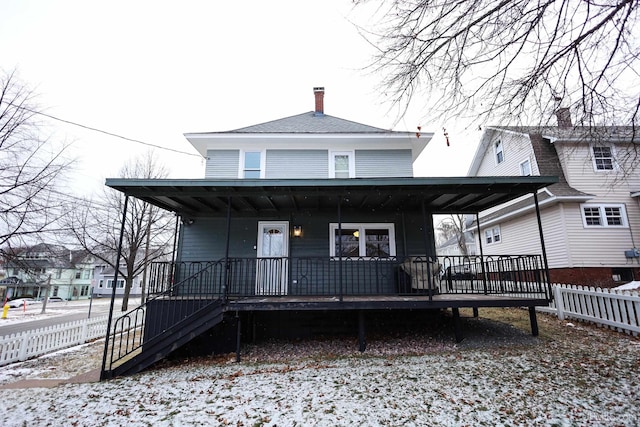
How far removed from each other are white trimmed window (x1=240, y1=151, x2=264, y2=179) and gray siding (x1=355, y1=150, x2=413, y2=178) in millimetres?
3487

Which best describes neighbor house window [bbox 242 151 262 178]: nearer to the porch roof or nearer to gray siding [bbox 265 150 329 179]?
gray siding [bbox 265 150 329 179]

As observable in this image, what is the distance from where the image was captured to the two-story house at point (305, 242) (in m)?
6.12

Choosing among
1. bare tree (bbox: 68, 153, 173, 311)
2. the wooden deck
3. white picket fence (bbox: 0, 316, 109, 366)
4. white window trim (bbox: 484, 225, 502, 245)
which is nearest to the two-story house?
the wooden deck

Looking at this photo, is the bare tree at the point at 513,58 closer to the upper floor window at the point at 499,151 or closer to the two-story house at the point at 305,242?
the two-story house at the point at 305,242

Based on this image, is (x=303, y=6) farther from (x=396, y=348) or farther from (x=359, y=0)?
(x=396, y=348)

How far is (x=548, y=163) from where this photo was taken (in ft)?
42.1

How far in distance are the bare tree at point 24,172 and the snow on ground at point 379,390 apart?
4.63m

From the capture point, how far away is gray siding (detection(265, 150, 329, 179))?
1021cm

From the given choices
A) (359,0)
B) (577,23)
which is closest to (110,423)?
(359,0)

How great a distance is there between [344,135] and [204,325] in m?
7.28

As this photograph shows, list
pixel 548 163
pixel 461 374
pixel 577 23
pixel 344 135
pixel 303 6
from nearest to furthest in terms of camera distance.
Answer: pixel 577 23 < pixel 303 6 < pixel 461 374 < pixel 344 135 < pixel 548 163

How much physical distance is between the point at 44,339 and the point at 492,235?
20.2 metres

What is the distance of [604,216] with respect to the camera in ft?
39.1

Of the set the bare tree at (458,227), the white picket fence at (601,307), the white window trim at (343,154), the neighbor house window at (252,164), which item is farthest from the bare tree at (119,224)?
the bare tree at (458,227)
